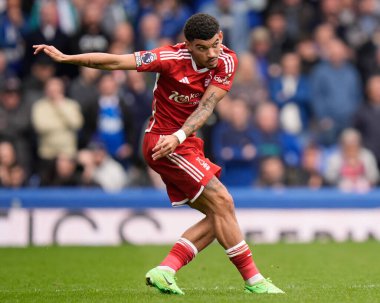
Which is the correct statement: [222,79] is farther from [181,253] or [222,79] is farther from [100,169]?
[100,169]

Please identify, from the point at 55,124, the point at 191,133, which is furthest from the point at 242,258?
the point at 55,124

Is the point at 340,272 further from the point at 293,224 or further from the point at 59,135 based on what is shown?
the point at 59,135

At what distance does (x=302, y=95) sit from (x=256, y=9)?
254 cm

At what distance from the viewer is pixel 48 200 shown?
15547mm

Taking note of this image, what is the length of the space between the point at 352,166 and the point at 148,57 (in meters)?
8.89

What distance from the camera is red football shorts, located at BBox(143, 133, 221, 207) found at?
9141 mm

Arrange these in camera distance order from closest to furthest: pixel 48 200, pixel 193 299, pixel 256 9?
1. pixel 193 299
2. pixel 48 200
3. pixel 256 9

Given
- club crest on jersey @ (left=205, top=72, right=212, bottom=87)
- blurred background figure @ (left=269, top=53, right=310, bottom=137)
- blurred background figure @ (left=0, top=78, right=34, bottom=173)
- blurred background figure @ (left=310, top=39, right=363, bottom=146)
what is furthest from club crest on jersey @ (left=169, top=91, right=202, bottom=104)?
blurred background figure @ (left=310, top=39, right=363, bottom=146)

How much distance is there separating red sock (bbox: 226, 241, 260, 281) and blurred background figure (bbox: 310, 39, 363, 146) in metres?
9.09

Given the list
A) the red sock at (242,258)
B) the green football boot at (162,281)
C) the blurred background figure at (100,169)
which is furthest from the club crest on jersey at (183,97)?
the blurred background figure at (100,169)

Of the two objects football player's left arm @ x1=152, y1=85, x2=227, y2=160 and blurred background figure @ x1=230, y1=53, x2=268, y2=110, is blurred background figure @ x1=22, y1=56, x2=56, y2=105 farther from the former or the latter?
football player's left arm @ x1=152, y1=85, x2=227, y2=160

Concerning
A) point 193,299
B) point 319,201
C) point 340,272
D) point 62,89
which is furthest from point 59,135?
point 193,299

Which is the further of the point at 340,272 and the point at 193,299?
the point at 340,272

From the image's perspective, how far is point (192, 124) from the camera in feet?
29.7
